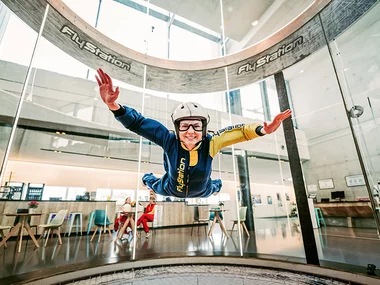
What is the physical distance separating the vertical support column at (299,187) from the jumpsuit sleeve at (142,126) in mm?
2601

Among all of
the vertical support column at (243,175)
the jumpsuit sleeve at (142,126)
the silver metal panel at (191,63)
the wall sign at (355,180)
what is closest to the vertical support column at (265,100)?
the vertical support column at (243,175)

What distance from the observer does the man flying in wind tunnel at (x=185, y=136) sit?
1.60 meters

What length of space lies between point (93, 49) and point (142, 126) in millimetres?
2499

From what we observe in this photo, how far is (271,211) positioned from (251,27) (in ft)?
20.5

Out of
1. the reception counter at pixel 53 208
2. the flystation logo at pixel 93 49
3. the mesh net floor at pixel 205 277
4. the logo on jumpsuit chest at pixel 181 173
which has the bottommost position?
the mesh net floor at pixel 205 277

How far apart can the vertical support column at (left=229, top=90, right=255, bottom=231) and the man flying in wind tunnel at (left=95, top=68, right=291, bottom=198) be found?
4.24 m

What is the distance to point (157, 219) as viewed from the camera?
24.7 feet

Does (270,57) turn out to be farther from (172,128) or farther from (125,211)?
(125,211)

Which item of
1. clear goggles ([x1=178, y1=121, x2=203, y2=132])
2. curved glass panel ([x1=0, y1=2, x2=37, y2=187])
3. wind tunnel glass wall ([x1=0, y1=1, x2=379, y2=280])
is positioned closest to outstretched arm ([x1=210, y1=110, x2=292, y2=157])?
clear goggles ([x1=178, y1=121, x2=203, y2=132])

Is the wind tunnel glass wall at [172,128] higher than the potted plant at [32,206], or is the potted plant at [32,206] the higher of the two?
the wind tunnel glass wall at [172,128]

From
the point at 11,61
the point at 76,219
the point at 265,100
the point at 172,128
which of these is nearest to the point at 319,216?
the point at 265,100

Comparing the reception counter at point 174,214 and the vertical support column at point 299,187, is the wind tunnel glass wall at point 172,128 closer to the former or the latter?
the reception counter at point 174,214

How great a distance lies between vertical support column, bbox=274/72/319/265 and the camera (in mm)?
2945

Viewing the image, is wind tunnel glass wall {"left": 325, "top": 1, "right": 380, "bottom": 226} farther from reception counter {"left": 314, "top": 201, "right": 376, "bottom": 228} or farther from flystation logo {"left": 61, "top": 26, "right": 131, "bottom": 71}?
reception counter {"left": 314, "top": 201, "right": 376, "bottom": 228}
